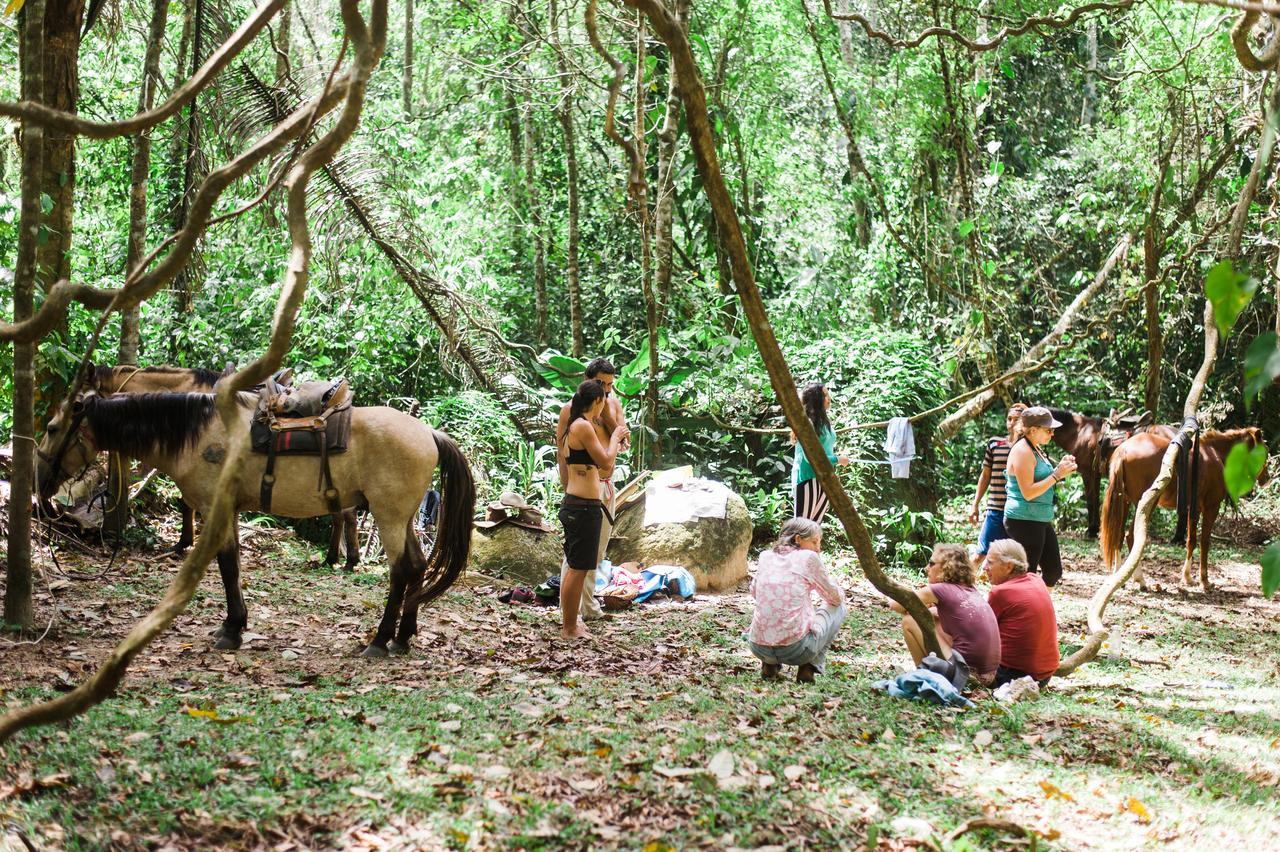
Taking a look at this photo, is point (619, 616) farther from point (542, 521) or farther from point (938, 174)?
point (938, 174)

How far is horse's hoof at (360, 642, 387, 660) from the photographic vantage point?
20.3ft

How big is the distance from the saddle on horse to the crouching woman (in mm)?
2722

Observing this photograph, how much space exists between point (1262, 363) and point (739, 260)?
7.76 feet

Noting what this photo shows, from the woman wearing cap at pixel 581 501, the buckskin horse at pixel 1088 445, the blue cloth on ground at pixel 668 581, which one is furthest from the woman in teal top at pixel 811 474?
the buckskin horse at pixel 1088 445

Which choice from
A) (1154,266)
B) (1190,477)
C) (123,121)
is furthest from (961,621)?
(1154,266)

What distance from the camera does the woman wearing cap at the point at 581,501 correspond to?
6.86 meters

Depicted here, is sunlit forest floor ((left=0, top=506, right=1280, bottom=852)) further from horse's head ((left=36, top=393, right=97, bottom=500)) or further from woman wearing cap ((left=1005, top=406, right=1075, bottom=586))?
woman wearing cap ((left=1005, top=406, right=1075, bottom=586))

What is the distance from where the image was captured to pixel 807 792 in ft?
13.2

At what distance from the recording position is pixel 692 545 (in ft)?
30.4

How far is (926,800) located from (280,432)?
14.2ft

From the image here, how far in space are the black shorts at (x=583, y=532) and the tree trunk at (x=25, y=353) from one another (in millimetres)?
3123

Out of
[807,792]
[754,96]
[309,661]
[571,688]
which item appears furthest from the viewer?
[754,96]

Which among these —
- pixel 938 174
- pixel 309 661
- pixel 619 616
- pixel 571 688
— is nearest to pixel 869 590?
pixel 619 616

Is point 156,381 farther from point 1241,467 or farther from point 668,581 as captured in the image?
point 1241,467
